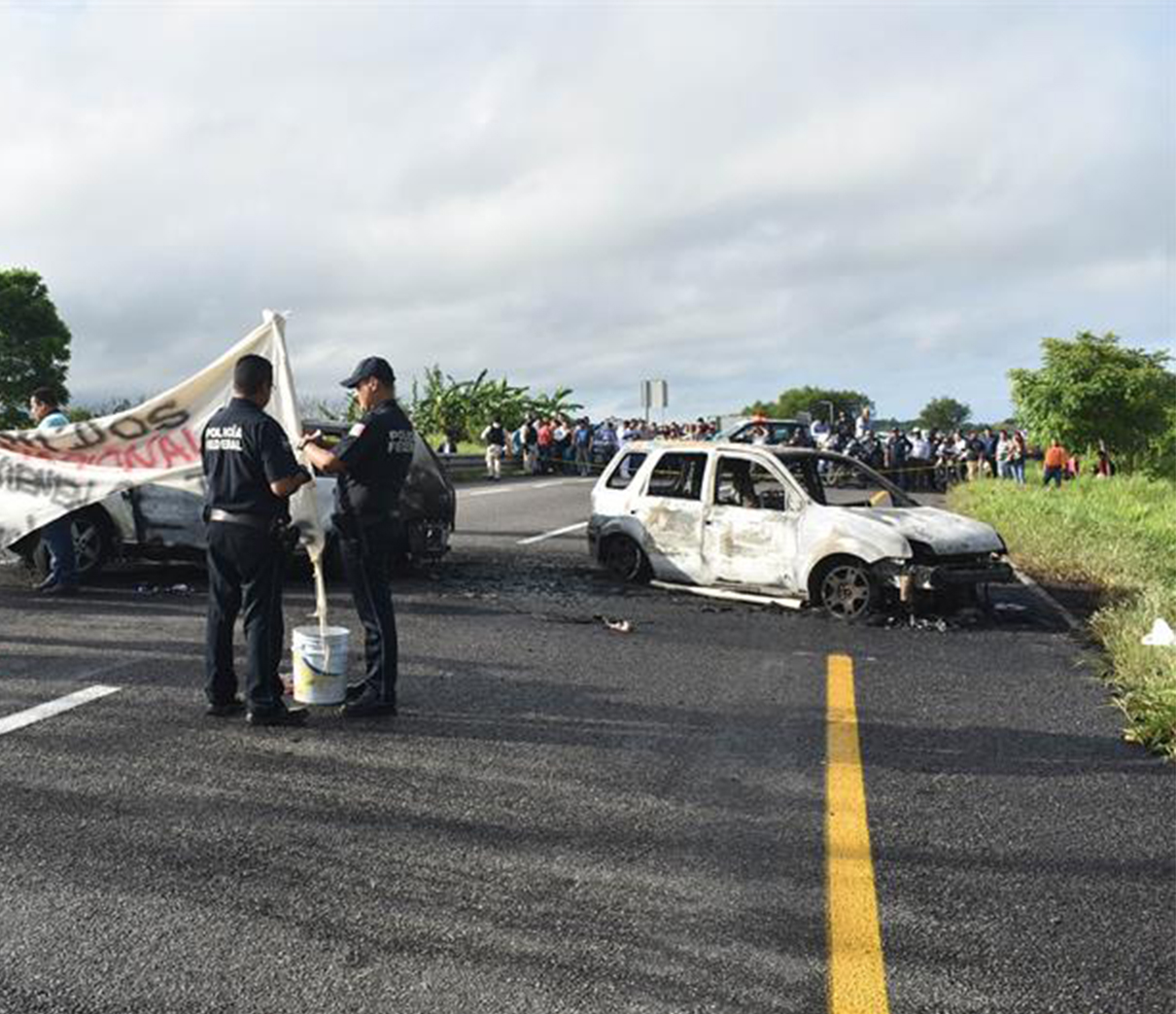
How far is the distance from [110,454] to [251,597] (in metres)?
4.03

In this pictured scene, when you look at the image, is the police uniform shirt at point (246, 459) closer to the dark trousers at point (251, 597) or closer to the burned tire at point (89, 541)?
the dark trousers at point (251, 597)

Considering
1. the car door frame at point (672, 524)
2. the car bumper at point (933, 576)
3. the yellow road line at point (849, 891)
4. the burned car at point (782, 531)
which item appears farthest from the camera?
the car door frame at point (672, 524)

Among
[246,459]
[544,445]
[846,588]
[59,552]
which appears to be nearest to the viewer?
[246,459]

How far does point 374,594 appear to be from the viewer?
5984 mm

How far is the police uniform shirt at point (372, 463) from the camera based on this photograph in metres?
5.90

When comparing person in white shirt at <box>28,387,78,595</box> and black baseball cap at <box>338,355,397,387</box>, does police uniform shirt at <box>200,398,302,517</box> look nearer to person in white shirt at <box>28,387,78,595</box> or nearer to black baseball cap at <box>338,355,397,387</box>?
black baseball cap at <box>338,355,397,387</box>

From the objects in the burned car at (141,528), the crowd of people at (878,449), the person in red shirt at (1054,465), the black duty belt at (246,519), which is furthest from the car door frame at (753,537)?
the person in red shirt at (1054,465)

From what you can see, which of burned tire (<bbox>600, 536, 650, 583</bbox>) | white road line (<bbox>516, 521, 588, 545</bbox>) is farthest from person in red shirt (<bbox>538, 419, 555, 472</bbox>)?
burned tire (<bbox>600, 536, 650, 583</bbox>)

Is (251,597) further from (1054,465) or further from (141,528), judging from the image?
(1054,465)

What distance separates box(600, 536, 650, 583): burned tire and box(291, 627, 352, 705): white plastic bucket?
5.28m

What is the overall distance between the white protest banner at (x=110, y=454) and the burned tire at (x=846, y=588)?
487cm

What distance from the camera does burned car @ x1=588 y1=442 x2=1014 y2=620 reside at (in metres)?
9.30

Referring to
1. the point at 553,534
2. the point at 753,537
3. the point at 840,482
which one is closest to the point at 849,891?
the point at 753,537

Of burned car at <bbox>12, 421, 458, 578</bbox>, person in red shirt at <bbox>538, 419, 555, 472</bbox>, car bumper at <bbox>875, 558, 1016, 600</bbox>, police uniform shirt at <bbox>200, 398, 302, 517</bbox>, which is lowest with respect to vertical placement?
car bumper at <bbox>875, 558, 1016, 600</bbox>
